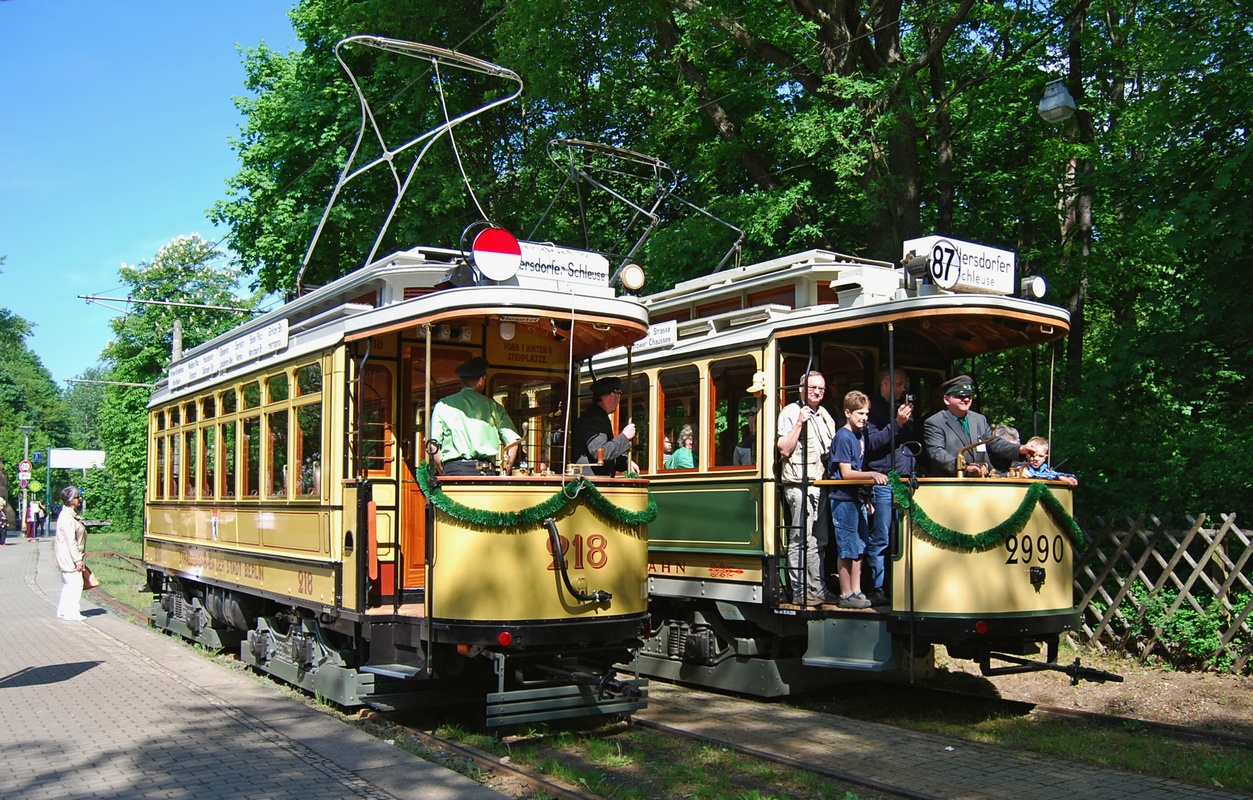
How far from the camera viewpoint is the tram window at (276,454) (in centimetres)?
1005

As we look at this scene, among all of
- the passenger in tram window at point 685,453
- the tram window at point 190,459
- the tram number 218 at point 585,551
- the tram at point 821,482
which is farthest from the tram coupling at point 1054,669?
the tram window at point 190,459

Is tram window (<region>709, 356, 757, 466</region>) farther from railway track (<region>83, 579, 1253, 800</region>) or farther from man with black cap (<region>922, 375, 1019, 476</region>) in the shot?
railway track (<region>83, 579, 1253, 800</region>)

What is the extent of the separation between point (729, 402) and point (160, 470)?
27.9ft

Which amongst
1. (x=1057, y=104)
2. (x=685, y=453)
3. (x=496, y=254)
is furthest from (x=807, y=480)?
(x=1057, y=104)

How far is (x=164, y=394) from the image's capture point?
14.9 m

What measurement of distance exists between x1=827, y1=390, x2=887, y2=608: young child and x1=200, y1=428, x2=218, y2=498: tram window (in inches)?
263

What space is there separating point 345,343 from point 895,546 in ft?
14.2

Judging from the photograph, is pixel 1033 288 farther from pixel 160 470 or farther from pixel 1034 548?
pixel 160 470

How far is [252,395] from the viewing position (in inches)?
436

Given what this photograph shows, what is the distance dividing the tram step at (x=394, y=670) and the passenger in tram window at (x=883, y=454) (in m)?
3.47

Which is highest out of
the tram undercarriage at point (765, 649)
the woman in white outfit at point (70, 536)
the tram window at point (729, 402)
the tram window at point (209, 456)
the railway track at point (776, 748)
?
the tram window at point (729, 402)

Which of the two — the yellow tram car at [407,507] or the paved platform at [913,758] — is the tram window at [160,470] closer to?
the yellow tram car at [407,507]

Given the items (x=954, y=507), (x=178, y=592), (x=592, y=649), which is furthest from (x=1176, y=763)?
(x=178, y=592)

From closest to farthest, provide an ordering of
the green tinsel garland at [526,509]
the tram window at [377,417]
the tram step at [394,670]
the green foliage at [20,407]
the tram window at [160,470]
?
the green tinsel garland at [526,509], the tram step at [394,670], the tram window at [377,417], the tram window at [160,470], the green foliage at [20,407]
